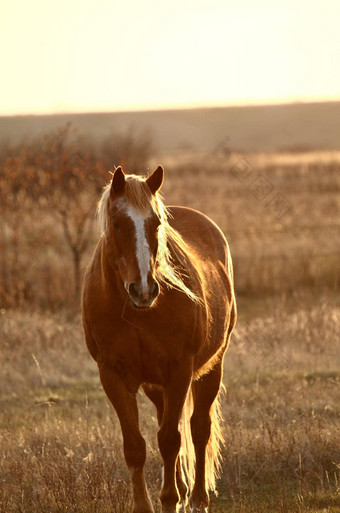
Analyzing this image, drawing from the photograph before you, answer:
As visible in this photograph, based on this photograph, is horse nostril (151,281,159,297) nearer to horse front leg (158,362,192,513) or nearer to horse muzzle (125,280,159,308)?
horse muzzle (125,280,159,308)

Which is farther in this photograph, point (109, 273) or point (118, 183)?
point (109, 273)

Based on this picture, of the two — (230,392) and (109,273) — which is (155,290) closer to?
(109,273)

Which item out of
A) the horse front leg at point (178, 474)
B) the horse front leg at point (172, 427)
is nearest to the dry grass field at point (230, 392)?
the horse front leg at point (178, 474)

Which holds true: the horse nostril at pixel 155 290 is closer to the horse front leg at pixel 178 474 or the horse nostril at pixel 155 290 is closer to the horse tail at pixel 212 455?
the horse front leg at pixel 178 474

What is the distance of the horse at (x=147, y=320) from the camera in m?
4.23

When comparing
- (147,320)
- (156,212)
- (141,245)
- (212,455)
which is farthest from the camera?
(212,455)

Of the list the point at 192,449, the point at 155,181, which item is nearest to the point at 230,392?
the point at 192,449

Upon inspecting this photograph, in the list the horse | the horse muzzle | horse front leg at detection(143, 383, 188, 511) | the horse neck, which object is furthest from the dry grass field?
the horse muzzle

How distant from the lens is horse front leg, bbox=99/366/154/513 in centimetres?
467

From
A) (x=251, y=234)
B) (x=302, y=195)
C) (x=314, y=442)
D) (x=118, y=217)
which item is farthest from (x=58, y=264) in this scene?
(x=302, y=195)

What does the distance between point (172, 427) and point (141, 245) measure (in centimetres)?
122

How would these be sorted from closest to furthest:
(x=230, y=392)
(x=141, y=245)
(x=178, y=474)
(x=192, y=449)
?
(x=141, y=245)
(x=178, y=474)
(x=192, y=449)
(x=230, y=392)

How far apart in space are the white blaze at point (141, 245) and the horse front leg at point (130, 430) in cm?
87

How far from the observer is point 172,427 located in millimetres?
4723
